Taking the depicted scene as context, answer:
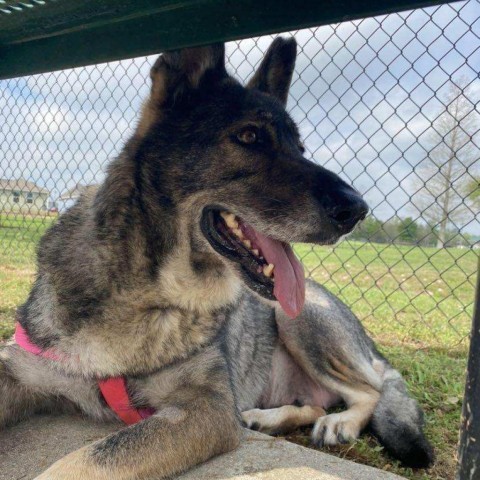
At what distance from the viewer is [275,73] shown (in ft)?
10.5

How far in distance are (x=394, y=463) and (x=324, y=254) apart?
15.1ft

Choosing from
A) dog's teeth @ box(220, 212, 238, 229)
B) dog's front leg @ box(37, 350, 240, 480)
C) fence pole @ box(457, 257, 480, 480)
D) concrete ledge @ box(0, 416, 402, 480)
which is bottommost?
concrete ledge @ box(0, 416, 402, 480)

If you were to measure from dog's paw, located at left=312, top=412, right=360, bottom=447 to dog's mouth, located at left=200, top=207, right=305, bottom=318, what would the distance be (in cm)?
81

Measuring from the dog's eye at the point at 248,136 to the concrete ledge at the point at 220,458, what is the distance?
5.02ft

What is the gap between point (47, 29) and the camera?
7.72 ft

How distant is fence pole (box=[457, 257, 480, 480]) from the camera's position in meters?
1.39

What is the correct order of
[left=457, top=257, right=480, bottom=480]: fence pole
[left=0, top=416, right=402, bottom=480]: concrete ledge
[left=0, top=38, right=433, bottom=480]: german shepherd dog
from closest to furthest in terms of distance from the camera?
1. [left=457, top=257, right=480, bottom=480]: fence pole
2. [left=0, top=416, right=402, bottom=480]: concrete ledge
3. [left=0, top=38, right=433, bottom=480]: german shepherd dog

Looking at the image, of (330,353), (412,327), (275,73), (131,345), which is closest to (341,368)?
(330,353)

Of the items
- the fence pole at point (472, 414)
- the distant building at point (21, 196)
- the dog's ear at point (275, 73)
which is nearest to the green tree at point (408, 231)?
the dog's ear at point (275, 73)

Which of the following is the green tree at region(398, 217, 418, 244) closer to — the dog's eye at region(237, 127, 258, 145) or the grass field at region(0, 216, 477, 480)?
the grass field at region(0, 216, 477, 480)

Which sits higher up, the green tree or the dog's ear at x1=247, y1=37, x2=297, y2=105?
the dog's ear at x1=247, y1=37, x2=297, y2=105

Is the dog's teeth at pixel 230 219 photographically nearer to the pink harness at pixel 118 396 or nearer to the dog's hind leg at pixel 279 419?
the pink harness at pixel 118 396

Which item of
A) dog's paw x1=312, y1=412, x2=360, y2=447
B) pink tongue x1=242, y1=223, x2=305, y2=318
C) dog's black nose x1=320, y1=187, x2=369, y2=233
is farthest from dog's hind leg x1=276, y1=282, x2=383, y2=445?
dog's black nose x1=320, y1=187, x2=369, y2=233

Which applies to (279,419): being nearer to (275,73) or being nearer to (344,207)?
(344,207)
